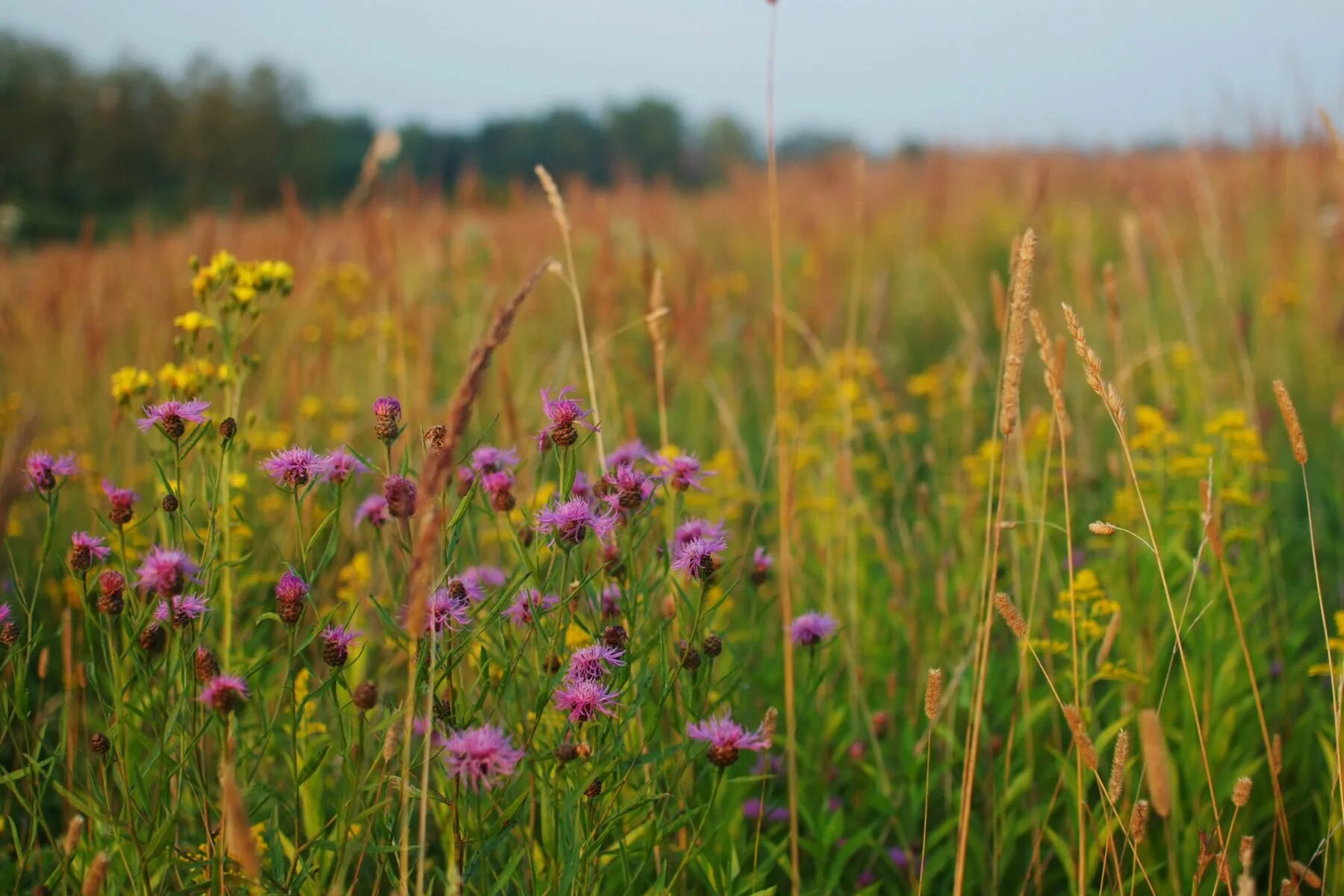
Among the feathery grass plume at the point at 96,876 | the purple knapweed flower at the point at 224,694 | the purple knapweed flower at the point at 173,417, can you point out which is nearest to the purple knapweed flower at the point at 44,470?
the purple knapweed flower at the point at 173,417

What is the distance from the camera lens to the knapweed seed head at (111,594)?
3.31 ft

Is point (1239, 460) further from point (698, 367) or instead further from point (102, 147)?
point (102, 147)

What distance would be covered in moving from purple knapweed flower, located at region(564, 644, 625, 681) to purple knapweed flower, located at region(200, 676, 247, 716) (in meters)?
0.31

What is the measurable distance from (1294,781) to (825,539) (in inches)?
37.7

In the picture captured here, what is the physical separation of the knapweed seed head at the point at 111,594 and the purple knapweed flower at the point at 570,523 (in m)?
0.44

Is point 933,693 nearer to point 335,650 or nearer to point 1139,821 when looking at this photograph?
point 1139,821

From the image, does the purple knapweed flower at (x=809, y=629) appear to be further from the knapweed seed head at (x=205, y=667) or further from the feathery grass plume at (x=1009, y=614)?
the knapweed seed head at (x=205, y=667)

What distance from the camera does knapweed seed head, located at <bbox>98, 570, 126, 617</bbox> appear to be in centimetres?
101

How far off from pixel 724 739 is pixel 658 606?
564 millimetres

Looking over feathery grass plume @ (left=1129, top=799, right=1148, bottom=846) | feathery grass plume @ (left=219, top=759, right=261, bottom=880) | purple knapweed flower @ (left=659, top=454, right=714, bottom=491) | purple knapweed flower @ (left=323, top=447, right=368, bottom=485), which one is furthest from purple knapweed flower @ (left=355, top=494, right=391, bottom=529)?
feathery grass plume @ (left=1129, top=799, right=1148, bottom=846)

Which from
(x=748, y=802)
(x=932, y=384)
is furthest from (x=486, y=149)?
(x=748, y=802)

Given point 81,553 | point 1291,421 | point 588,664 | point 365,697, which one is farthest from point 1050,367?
point 81,553

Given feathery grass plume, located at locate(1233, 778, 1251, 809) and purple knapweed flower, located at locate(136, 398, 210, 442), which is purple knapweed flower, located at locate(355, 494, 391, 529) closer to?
purple knapweed flower, located at locate(136, 398, 210, 442)

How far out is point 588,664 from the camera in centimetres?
101
